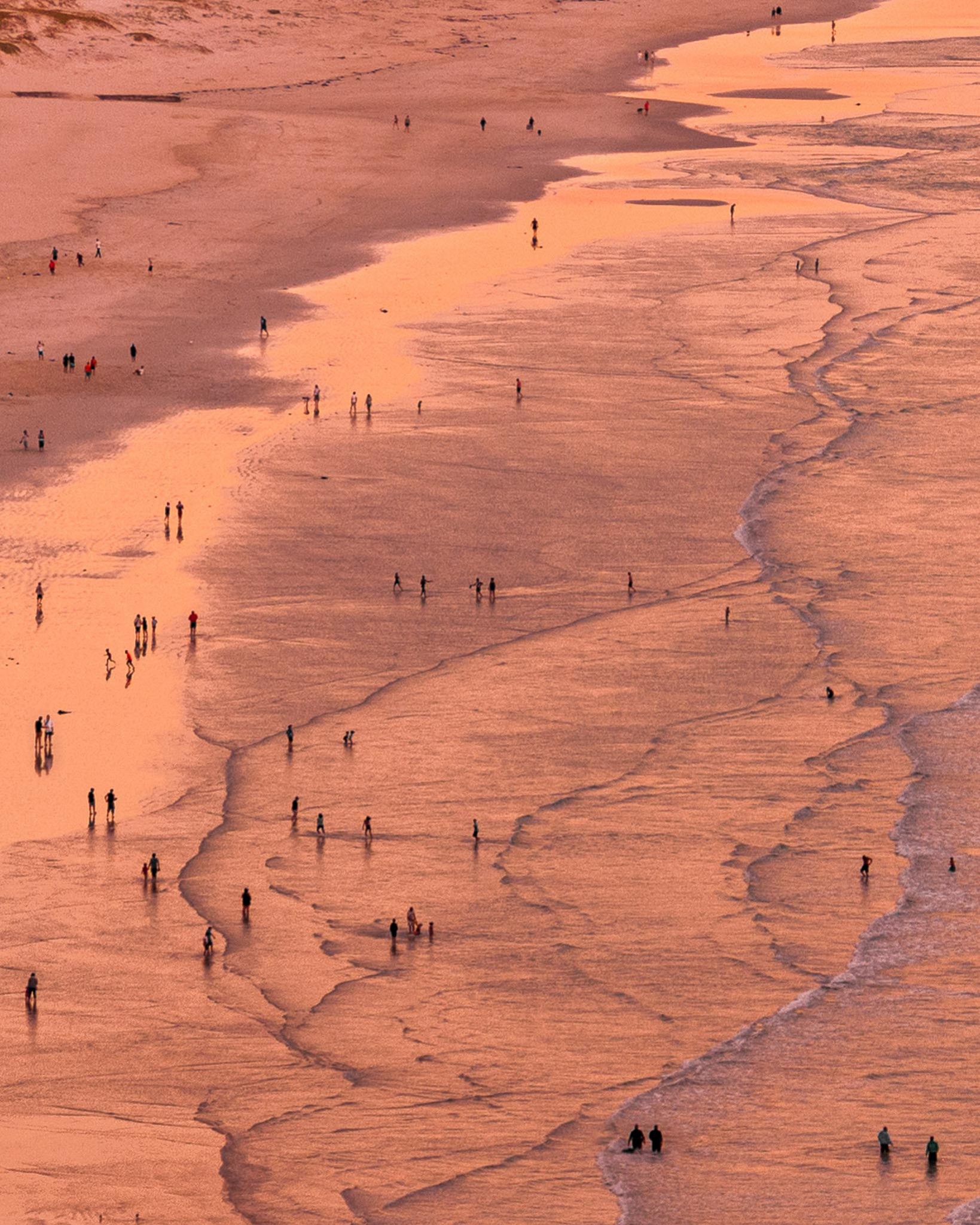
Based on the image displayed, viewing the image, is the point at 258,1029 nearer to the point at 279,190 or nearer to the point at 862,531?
the point at 862,531

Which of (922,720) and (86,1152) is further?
(922,720)

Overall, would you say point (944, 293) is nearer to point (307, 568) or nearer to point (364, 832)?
point (307, 568)

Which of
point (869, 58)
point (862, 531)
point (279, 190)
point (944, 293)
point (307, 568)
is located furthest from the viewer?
point (869, 58)

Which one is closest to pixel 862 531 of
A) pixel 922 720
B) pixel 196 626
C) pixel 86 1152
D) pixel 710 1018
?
pixel 922 720

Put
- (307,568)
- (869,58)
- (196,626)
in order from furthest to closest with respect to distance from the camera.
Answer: (869,58), (307,568), (196,626)

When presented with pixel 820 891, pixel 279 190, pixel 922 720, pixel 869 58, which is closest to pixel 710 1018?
pixel 820 891

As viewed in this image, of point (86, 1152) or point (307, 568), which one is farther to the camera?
point (307, 568)
